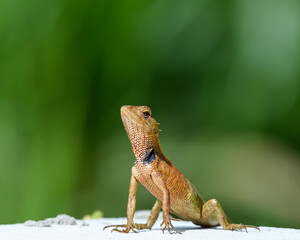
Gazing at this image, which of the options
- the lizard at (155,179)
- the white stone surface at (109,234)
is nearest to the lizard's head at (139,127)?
the lizard at (155,179)

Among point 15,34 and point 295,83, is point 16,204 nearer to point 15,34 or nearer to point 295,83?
point 15,34

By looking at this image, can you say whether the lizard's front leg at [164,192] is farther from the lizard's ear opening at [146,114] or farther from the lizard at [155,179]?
the lizard's ear opening at [146,114]

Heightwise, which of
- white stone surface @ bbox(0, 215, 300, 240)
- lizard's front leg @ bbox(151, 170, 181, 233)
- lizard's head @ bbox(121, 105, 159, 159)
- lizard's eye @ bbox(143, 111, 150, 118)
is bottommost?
white stone surface @ bbox(0, 215, 300, 240)

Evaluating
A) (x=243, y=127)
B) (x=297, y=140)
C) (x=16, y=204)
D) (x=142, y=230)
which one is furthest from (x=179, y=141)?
(x=142, y=230)

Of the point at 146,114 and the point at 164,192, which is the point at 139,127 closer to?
the point at 146,114

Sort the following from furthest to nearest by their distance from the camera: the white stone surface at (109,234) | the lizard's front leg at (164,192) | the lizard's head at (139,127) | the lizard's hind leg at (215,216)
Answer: the lizard's hind leg at (215,216), the lizard's head at (139,127), the lizard's front leg at (164,192), the white stone surface at (109,234)

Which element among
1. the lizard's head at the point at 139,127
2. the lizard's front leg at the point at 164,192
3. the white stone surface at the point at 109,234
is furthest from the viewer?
the lizard's head at the point at 139,127

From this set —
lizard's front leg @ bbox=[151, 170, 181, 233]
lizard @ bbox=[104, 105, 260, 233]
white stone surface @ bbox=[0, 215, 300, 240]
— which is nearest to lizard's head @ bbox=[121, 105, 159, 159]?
lizard @ bbox=[104, 105, 260, 233]

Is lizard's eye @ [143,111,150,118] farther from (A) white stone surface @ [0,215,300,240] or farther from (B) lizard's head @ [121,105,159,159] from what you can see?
(A) white stone surface @ [0,215,300,240]

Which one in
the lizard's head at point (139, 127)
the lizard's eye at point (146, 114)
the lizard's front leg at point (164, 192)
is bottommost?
the lizard's front leg at point (164, 192)
